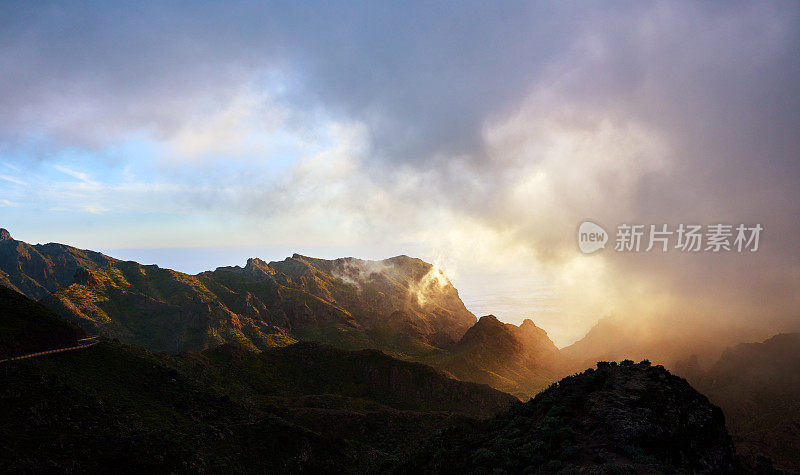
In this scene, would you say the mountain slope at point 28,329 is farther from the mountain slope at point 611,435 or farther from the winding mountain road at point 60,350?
the mountain slope at point 611,435

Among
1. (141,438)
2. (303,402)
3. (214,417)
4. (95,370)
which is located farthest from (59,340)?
(303,402)

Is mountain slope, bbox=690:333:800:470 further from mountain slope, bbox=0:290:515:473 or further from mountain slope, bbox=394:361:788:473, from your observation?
mountain slope, bbox=394:361:788:473

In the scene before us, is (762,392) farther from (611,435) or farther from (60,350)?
(60,350)

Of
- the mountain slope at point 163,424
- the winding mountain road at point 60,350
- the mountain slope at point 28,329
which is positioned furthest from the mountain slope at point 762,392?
the mountain slope at point 28,329

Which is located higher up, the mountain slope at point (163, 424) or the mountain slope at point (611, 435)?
the mountain slope at point (611, 435)

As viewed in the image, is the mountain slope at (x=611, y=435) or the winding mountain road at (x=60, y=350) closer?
the mountain slope at (x=611, y=435)

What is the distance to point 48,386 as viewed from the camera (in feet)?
137

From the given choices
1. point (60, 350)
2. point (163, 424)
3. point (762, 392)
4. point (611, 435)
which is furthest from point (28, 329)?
point (762, 392)

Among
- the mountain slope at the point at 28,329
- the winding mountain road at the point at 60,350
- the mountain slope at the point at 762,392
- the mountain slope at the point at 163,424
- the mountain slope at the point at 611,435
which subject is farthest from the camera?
the mountain slope at the point at 762,392

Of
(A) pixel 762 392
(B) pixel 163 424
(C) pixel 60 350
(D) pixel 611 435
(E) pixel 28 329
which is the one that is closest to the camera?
(D) pixel 611 435

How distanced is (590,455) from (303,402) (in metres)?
85.2

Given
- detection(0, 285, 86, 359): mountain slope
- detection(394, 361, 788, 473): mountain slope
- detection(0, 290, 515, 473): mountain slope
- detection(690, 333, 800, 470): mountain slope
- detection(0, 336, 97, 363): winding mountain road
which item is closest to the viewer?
detection(394, 361, 788, 473): mountain slope

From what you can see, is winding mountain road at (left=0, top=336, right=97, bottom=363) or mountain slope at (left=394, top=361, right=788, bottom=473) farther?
winding mountain road at (left=0, top=336, right=97, bottom=363)

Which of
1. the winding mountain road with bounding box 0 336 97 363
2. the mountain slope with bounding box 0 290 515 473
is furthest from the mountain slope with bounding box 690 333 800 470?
the winding mountain road with bounding box 0 336 97 363
